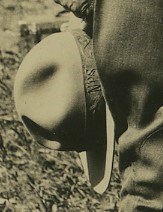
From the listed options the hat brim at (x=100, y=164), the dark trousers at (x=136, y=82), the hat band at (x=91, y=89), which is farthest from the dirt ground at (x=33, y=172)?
the dark trousers at (x=136, y=82)

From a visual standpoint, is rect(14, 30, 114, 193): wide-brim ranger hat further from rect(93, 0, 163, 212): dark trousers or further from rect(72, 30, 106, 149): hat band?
rect(93, 0, 163, 212): dark trousers

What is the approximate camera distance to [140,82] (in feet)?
4.84

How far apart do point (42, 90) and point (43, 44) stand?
132mm

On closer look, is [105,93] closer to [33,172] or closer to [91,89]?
[91,89]

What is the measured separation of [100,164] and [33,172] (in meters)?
1.53

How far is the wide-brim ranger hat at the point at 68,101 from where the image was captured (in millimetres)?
Result: 1711

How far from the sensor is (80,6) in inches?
62.7

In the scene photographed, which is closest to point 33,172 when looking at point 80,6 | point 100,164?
point 100,164

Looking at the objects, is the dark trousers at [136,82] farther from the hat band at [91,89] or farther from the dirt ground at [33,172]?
the dirt ground at [33,172]

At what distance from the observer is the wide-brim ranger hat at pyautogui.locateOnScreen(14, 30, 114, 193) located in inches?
67.4

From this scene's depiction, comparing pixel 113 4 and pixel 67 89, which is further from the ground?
pixel 113 4

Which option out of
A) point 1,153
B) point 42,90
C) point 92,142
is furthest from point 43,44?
point 1,153

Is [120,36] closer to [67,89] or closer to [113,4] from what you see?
[113,4]

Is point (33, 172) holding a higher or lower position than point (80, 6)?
lower
